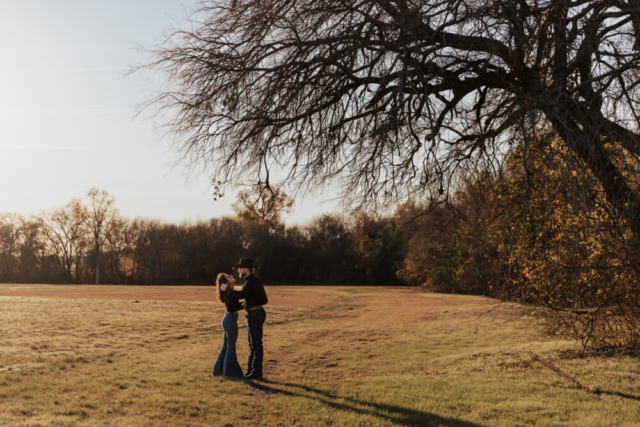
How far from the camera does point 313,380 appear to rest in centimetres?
1104

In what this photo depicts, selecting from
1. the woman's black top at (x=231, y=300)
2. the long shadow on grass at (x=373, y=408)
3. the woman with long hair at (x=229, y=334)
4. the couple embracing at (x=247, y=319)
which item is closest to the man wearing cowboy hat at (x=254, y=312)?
the couple embracing at (x=247, y=319)

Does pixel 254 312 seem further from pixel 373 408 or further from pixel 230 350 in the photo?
pixel 373 408

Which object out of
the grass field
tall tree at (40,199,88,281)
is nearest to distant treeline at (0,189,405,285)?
tall tree at (40,199,88,281)

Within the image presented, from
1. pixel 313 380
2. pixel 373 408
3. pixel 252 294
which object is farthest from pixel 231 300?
pixel 373 408

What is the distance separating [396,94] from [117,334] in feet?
43.8

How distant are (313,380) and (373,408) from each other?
3135 millimetres

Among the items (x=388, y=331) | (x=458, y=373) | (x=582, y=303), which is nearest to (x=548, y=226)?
(x=582, y=303)

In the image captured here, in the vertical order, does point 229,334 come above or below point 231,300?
below

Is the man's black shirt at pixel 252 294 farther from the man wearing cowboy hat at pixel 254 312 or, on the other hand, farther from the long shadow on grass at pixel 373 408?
the long shadow on grass at pixel 373 408

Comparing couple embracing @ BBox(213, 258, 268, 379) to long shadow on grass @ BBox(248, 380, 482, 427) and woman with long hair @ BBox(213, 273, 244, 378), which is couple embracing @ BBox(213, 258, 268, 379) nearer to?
woman with long hair @ BBox(213, 273, 244, 378)

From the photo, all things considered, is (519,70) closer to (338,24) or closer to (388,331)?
(338,24)

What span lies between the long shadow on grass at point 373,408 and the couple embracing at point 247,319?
69cm

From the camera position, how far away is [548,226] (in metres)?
11.4

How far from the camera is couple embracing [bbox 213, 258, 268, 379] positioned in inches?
412
